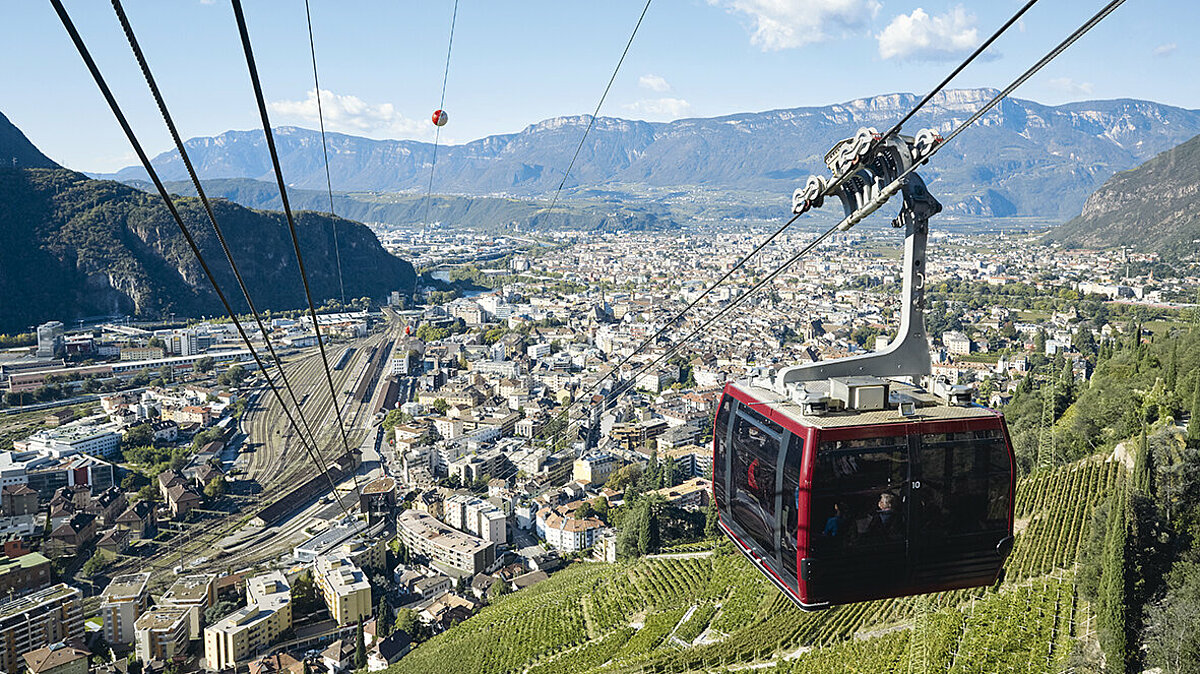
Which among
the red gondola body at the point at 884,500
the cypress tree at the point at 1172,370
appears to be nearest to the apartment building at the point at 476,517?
the cypress tree at the point at 1172,370

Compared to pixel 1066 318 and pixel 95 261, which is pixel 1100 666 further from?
pixel 95 261

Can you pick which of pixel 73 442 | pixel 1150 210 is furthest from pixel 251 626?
pixel 1150 210

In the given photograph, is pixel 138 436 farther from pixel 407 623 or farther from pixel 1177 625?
pixel 1177 625

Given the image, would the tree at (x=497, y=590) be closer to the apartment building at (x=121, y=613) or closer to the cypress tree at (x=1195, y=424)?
the apartment building at (x=121, y=613)

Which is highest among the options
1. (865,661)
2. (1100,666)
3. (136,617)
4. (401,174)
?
(401,174)

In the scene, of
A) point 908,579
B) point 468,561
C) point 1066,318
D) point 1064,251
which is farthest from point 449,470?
point 1064,251
